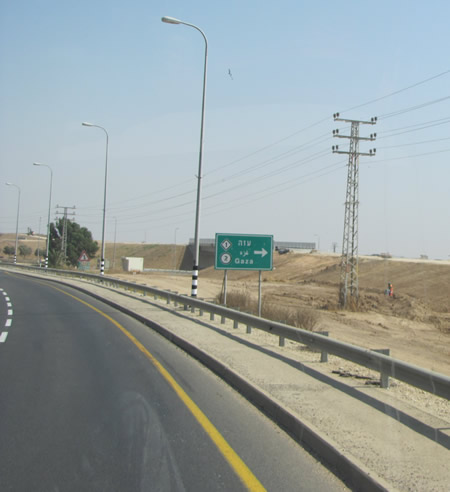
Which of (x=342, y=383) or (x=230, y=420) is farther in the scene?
(x=342, y=383)

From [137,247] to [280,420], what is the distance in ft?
556

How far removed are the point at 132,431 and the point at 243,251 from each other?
13.1 m

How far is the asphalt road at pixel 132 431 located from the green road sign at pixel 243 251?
7911mm

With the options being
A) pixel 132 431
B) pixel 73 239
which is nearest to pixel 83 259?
pixel 132 431

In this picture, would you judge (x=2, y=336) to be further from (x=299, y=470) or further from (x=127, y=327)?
(x=299, y=470)

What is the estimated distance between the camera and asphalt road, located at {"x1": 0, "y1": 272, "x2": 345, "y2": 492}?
4809mm

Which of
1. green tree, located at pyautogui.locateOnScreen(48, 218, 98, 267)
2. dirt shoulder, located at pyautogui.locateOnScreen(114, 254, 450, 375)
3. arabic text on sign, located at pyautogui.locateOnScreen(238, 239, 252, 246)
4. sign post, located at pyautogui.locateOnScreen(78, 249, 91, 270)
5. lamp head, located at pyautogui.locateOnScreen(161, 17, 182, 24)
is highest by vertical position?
lamp head, located at pyautogui.locateOnScreen(161, 17, 182, 24)

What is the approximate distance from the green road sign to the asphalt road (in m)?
7.91

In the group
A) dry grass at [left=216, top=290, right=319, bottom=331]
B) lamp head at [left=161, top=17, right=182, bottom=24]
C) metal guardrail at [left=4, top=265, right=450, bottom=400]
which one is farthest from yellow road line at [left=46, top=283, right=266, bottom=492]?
lamp head at [left=161, top=17, right=182, bottom=24]

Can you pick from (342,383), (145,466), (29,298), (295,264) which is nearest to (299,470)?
(145,466)

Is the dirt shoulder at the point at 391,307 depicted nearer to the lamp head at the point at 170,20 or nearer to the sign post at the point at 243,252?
the sign post at the point at 243,252

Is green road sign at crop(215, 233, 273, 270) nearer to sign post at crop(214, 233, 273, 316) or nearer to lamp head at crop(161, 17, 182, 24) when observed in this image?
sign post at crop(214, 233, 273, 316)

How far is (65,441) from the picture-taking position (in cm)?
571

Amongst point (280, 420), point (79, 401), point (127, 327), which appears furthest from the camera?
point (127, 327)
